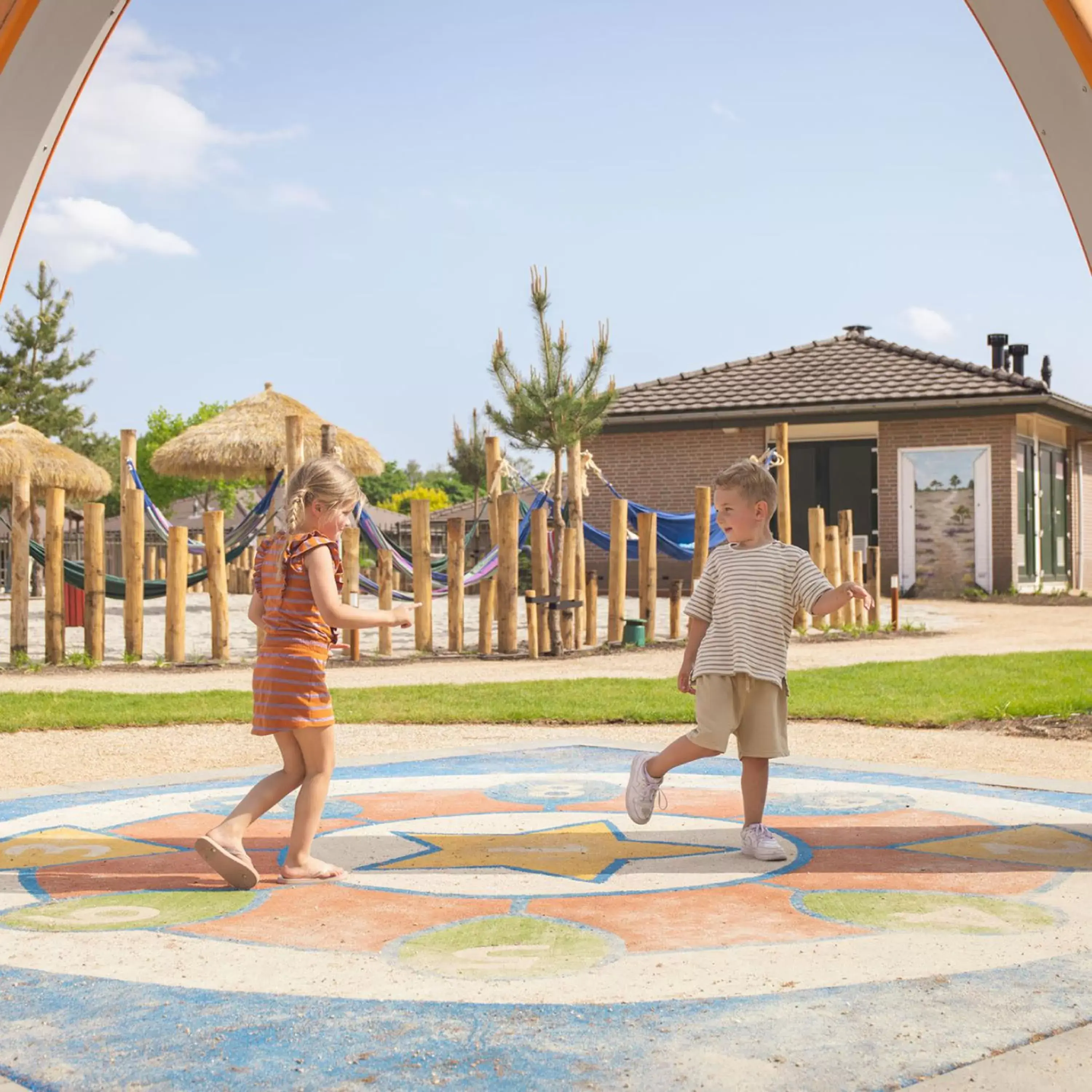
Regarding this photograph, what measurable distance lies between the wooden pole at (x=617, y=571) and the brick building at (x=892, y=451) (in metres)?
8.98

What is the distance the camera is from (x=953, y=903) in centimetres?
401

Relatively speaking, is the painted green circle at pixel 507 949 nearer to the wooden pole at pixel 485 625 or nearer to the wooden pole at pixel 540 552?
the wooden pole at pixel 540 552

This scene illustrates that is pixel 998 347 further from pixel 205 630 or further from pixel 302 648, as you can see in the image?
pixel 302 648

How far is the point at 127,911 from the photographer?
3.97m

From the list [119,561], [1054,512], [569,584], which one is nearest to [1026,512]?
[1054,512]

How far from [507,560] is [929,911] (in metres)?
10.2

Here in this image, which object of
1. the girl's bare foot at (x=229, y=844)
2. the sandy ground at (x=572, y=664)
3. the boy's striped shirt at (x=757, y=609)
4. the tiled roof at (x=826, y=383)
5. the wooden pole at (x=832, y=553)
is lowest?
the sandy ground at (x=572, y=664)

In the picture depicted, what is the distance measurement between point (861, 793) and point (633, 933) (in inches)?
107

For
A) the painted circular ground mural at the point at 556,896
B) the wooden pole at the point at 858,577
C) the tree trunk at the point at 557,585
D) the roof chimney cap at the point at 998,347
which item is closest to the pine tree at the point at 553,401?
the tree trunk at the point at 557,585

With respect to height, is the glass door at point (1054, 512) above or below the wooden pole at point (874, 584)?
above

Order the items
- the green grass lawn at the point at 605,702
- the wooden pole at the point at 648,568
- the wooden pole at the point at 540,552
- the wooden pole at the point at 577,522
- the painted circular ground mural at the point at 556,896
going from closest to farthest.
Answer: the painted circular ground mural at the point at 556,896, the green grass lawn at the point at 605,702, the wooden pole at the point at 540,552, the wooden pole at the point at 577,522, the wooden pole at the point at 648,568

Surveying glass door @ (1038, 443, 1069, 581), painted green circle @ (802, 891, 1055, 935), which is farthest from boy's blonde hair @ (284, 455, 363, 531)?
glass door @ (1038, 443, 1069, 581)

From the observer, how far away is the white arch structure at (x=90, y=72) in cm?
388

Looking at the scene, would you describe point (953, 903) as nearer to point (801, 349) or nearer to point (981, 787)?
point (981, 787)
